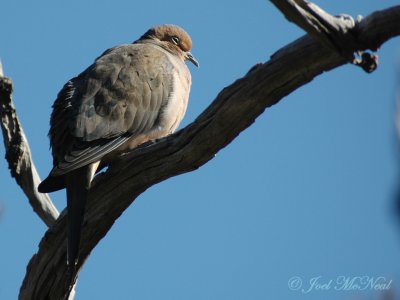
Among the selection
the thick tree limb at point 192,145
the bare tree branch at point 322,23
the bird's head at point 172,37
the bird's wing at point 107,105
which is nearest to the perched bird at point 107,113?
the bird's wing at point 107,105

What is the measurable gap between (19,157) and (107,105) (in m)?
0.77

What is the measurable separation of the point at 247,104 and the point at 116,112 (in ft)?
5.37

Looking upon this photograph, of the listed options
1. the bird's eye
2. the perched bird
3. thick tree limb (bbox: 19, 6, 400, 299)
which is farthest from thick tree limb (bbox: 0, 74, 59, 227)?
the bird's eye

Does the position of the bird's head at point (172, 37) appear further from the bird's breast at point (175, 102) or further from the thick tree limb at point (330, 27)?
the thick tree limb at point (330, 27)

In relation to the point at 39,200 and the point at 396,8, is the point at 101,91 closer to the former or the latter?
the point at 39,200

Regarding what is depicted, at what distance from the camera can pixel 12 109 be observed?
526 cm

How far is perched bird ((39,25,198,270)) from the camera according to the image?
4.76 m

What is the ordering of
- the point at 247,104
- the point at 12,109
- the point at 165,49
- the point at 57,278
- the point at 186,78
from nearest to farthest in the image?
1. the point at 247,104
2. the point at 57,278
3. the point at 12,109
4. the point at 186,78
5. the point at 165,49

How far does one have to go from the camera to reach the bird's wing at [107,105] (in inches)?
197

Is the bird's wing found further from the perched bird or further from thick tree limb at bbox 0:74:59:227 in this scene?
thick tree limb at bbox 0:74:59:227

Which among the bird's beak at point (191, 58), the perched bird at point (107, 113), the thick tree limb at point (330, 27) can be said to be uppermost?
the bird's beak at point (191, 58)

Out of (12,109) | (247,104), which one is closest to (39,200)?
(12,109)

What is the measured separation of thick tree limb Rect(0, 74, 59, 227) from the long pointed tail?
733 millimetres

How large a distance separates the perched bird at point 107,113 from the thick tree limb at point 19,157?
1.02 feet
